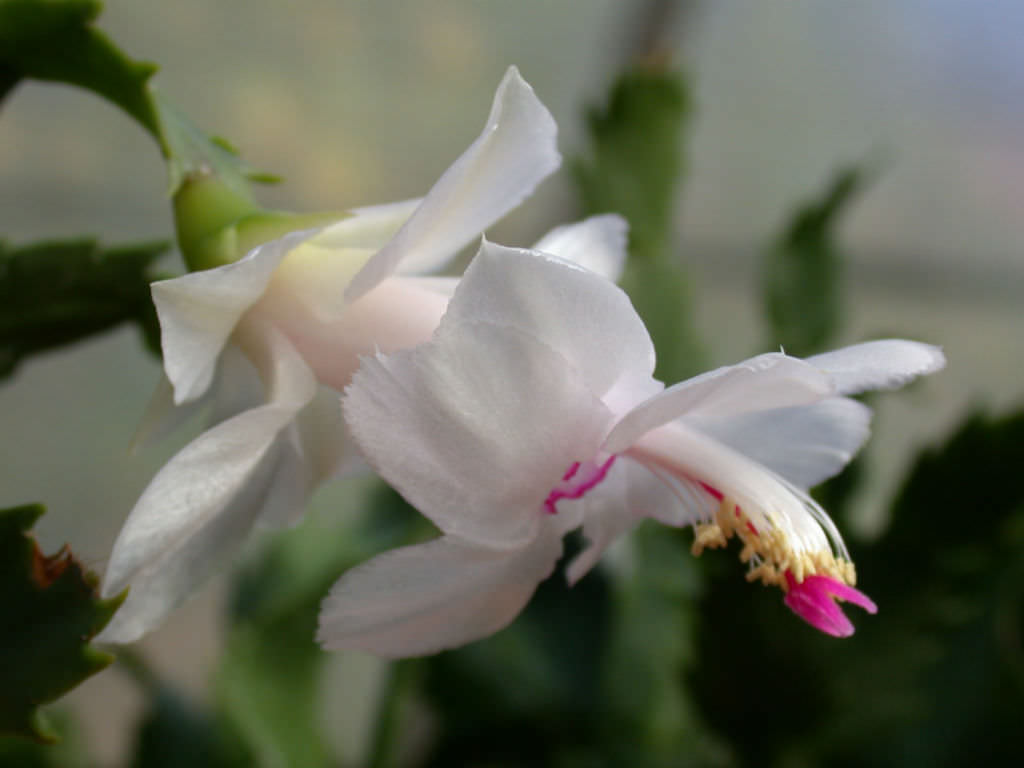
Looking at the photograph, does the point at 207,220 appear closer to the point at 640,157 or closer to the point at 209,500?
the point at 209,500

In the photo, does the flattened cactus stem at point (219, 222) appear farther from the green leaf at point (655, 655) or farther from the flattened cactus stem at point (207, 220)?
the green leaf at point (655, 655)

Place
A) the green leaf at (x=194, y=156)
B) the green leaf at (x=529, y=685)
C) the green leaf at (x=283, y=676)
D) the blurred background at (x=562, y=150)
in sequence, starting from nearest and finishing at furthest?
the green leaf at (x=194, y=156) < the green leaf at (x=283, y=676) < the green leaf at (x=529, y=685) < the blurred background at (x=562, y=150)

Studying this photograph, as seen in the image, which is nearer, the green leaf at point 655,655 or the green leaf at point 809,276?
the green leaf at point 655,655

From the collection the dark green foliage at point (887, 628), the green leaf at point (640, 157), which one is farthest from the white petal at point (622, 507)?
the green leaf at point (640, 157)

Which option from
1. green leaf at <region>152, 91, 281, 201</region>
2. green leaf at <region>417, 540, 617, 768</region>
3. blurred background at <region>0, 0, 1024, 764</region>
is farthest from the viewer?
blurred background at <region>0, 0, 1024, 764</region>

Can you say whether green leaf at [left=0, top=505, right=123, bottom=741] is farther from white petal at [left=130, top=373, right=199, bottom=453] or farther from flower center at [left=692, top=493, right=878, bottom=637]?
flower center at [left=692, top=493, right=878, bottom=637]

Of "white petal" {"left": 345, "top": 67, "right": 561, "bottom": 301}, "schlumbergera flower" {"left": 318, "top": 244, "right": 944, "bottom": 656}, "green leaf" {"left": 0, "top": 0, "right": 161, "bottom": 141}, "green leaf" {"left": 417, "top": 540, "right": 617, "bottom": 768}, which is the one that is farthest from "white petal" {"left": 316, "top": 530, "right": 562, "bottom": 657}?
"green leaf" {"left": 417, "top": 540, "right": 617, "bottom": 768}

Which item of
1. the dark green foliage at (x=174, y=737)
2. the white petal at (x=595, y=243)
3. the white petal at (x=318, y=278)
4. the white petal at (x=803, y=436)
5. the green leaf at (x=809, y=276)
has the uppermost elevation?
the white petal at (x=595, y=243)
